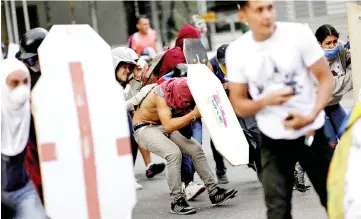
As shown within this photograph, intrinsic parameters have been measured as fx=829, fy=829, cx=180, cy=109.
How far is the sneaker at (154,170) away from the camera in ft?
29.5

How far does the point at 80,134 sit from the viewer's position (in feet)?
13.8

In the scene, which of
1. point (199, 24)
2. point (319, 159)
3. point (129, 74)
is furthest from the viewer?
point (199, 24)

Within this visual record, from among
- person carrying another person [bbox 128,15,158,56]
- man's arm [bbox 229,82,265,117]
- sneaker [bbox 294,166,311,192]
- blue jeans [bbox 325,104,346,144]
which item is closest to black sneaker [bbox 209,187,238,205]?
sneaker [bbox 294,166,311,192]

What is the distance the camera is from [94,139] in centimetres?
423

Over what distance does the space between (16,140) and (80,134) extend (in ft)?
1.13

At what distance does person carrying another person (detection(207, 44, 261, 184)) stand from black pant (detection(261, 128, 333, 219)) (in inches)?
104

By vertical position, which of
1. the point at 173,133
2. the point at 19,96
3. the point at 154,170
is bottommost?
the point at 154,170

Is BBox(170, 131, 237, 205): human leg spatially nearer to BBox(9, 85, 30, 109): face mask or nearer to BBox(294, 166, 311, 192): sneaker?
BBox(294, 166, 311, 192): sneaker

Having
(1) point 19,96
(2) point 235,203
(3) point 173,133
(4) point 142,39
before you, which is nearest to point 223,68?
(3) point 173,133

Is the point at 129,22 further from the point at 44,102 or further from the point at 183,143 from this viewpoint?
the point at 44,102

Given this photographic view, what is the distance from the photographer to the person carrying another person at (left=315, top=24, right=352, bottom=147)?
6812mm

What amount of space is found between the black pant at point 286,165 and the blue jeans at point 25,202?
1189 millimetres

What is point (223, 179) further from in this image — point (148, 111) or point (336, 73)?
point (336, 73)

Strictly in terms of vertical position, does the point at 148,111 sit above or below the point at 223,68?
below
